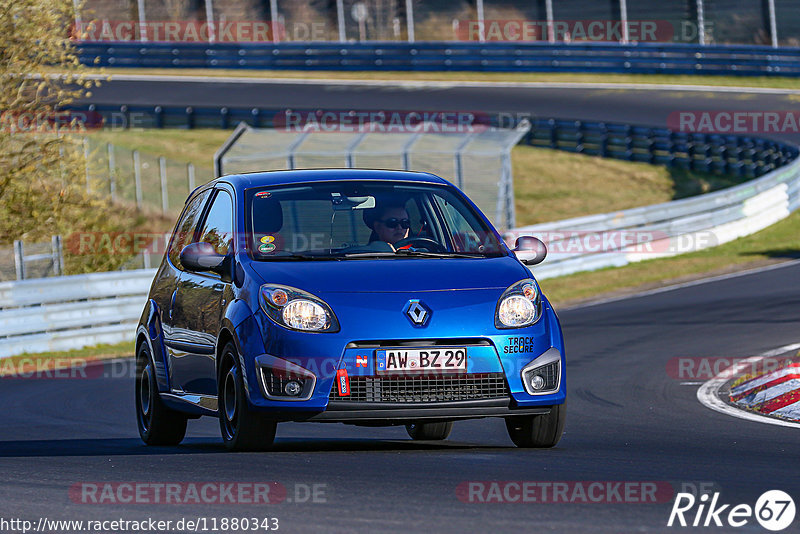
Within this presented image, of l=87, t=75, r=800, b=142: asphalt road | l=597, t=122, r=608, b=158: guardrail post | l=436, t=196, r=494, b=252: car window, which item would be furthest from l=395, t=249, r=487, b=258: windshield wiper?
l=87, t=75, r=800, b=142: asphalt road

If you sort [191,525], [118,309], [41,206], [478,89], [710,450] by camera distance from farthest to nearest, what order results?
[478,89], [41,206], [118,309], [710,450], [191,525]

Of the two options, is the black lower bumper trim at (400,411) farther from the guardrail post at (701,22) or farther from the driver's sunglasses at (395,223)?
the guardrail post at (701,22)

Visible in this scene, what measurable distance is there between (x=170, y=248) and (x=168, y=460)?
89.9 inches

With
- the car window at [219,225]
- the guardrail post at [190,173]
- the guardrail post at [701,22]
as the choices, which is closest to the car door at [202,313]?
the car window at [219,225]

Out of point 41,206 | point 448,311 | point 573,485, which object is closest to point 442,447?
point 448,311

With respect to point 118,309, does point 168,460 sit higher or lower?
higher

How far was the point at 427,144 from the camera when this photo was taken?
26.0m

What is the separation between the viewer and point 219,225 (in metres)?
A: 8.69

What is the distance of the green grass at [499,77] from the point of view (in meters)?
43.4

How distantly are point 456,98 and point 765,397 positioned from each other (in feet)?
108

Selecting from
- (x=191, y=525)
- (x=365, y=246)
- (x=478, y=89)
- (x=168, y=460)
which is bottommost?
(x=478, y=89)

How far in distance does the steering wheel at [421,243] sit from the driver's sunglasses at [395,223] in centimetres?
9

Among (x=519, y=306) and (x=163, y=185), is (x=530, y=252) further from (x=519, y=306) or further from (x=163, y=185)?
(x=163, y=185)

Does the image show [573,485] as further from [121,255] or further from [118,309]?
[121,255]
